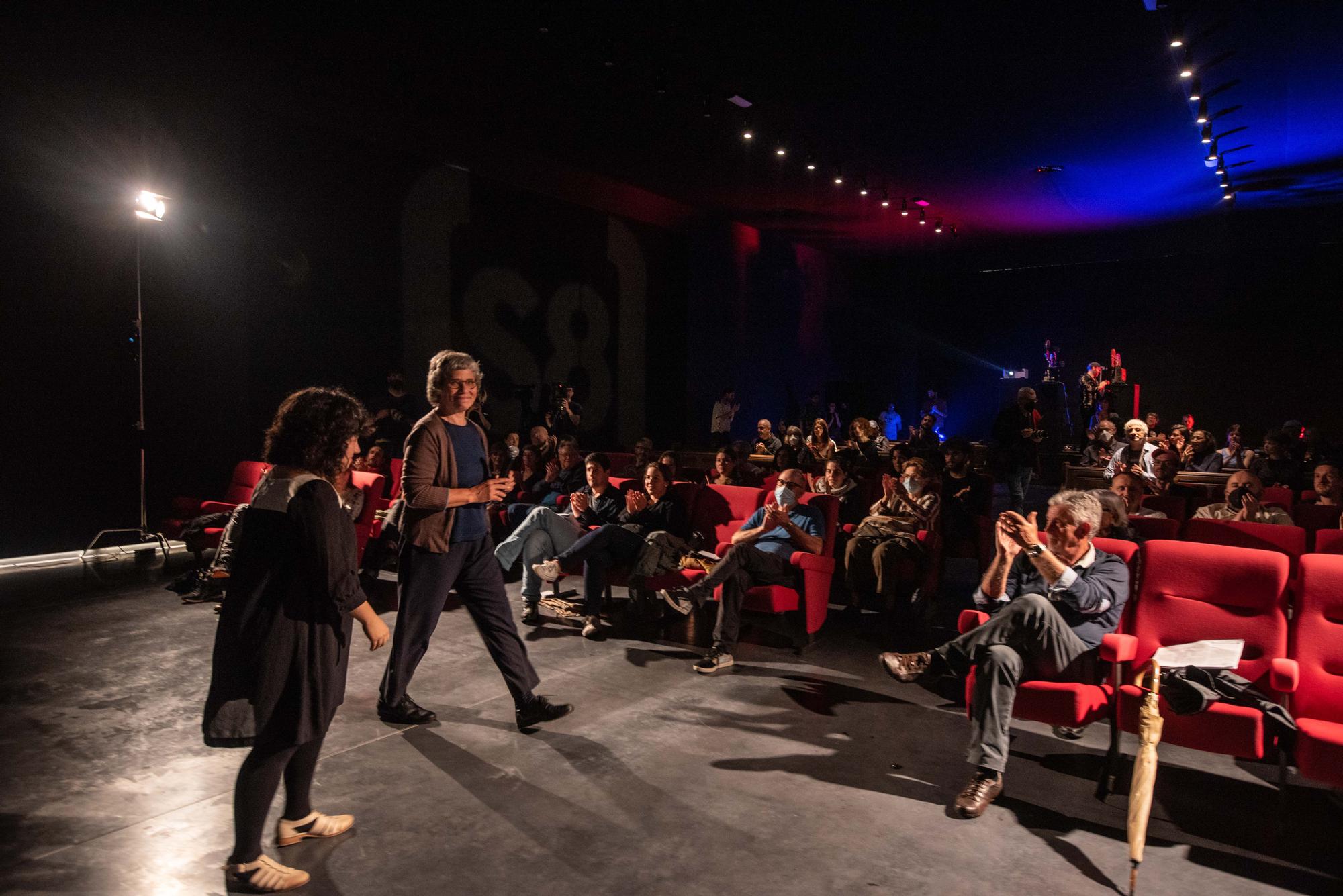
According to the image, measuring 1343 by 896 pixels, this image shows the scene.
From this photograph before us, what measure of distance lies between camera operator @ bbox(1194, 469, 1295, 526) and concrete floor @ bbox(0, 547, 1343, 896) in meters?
1.95

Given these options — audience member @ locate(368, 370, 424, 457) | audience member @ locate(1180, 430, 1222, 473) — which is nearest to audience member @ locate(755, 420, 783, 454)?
audience member @ locate(368, 370, 424, 457)

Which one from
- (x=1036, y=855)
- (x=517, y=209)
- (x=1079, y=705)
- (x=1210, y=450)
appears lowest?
(x=1036, y=855)

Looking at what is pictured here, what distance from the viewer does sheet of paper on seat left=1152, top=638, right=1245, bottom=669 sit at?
2.68 m

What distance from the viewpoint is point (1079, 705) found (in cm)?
271

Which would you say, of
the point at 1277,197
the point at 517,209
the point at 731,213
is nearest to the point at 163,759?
the point at 517,209

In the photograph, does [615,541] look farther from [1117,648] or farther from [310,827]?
[1117,648]

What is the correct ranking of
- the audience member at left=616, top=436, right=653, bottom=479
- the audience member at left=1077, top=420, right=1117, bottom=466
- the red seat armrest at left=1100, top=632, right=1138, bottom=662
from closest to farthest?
the red seat armrest at left=1100, top=632, right=1138, bottom=662
the audience member at left=616, top=436, right=653, bottom=479
the audience member at left=1077, top=420, right=1117, bottom=466

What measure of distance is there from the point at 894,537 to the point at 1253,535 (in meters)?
1.81

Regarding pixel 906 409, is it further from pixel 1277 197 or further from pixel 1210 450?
pixel 1210 450

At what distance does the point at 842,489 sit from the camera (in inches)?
222

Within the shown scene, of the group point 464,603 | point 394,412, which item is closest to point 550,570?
point 464,603

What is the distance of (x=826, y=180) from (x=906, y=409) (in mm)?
8104

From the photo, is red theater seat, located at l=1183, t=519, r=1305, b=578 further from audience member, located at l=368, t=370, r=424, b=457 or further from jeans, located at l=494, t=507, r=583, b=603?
audience member, located at l=368, t=370, r=424, b=457

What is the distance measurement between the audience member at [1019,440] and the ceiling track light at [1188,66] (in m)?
3.08
